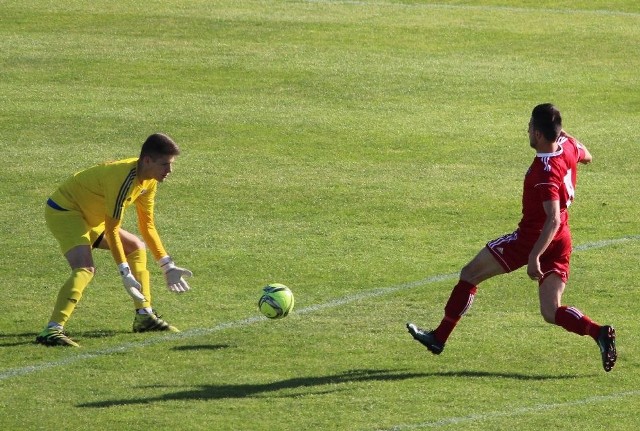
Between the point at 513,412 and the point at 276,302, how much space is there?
2.97 metres

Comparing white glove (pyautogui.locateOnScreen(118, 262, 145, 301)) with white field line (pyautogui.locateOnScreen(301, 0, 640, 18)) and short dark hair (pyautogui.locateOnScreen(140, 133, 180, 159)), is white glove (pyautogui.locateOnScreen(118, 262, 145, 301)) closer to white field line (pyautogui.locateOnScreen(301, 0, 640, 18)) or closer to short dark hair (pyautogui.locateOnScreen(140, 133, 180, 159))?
short dark hair (pyautogui.locateOnScreen(140, 133, 180, 159))

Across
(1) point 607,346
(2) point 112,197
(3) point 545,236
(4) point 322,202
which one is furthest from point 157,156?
(4) point 322,202

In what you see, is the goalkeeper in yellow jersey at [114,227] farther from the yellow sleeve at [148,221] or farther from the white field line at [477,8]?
the white field line at [477,8]

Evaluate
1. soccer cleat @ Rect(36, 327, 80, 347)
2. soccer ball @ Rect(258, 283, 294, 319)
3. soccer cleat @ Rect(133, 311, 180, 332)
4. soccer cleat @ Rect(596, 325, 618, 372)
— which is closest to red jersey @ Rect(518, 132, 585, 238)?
soccer cleat @ Rect(596, 325, 618, 372)

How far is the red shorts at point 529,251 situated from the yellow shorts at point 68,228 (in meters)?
3.63

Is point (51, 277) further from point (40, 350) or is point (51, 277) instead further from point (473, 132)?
point (473, 132)

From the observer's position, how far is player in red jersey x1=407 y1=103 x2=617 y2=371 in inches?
420

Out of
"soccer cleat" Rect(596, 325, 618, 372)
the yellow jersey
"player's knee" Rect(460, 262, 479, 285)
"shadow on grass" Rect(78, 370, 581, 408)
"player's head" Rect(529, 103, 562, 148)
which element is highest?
"player's head" Rect(529, 103, 562, 148)

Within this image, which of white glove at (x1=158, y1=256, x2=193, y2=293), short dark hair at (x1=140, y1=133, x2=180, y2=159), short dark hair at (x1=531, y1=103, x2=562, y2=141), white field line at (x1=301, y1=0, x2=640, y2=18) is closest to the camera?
short dark hair at (x1=531, y1=103, x2=562, y2=141)

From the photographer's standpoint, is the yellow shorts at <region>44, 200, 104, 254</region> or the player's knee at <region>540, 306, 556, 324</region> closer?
the player's knee at <region>540, 306, 556, 324</region>

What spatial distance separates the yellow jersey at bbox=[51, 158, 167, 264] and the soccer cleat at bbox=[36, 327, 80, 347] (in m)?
0.81

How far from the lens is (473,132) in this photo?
20.2 meters

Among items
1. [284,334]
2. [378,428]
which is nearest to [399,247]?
[284,334]

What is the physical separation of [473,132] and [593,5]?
1076 cm
